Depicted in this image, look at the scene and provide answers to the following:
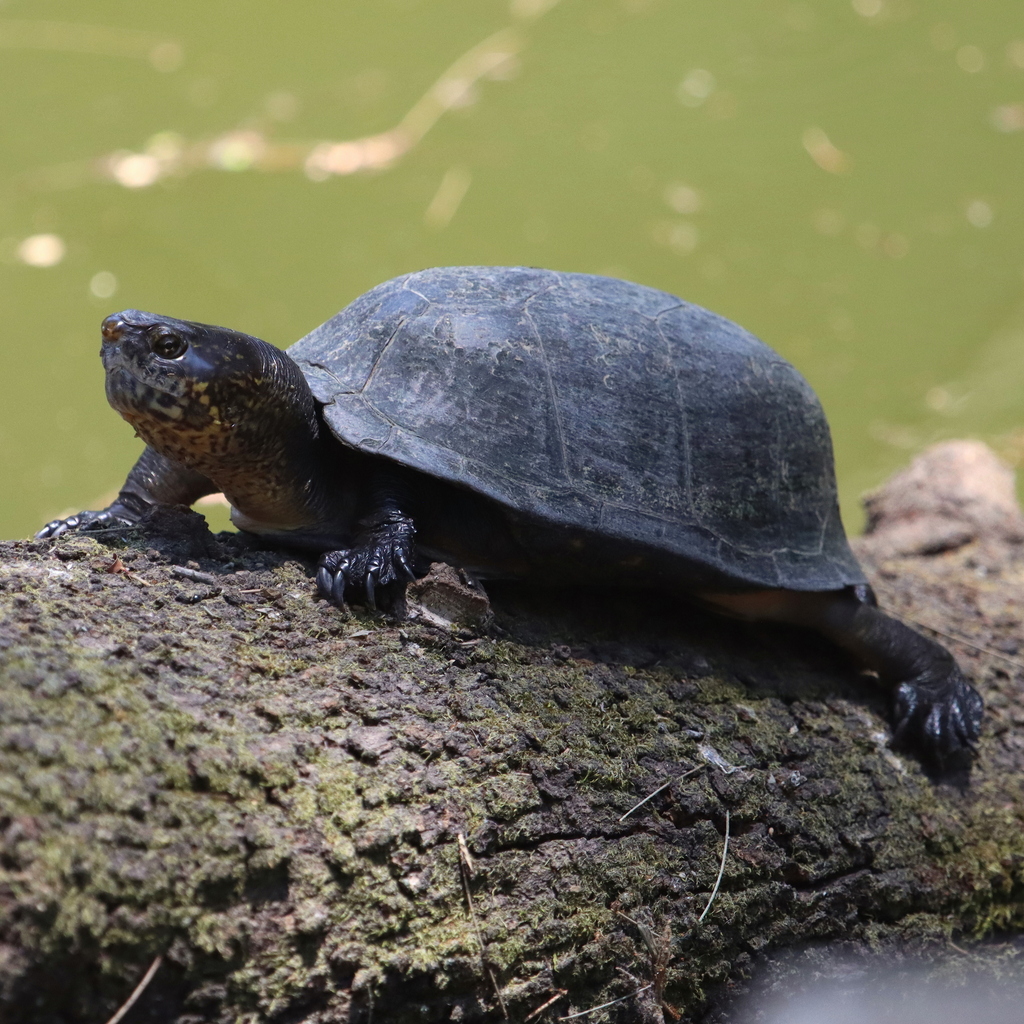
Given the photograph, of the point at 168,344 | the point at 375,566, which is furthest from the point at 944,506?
the point at 168,344

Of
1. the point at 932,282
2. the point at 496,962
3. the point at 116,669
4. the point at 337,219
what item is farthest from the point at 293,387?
the point at 932,282

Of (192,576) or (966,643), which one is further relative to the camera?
(966,643)

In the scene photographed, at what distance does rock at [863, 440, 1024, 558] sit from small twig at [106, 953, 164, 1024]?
3.83m

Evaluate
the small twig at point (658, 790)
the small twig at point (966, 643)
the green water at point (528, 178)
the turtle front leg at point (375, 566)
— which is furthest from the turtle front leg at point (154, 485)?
the green water at point (528, 178)

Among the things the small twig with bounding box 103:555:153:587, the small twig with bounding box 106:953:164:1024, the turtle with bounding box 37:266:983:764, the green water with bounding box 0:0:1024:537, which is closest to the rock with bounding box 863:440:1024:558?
the turtle with bounding box 37:266:983:764

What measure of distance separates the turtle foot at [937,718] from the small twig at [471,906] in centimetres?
169

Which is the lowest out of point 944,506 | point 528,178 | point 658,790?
point 944,506

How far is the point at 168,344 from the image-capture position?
7.08ft

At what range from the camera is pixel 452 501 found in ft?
8.39

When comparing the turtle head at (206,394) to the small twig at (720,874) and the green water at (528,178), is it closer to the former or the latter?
the small twig at (720,874)

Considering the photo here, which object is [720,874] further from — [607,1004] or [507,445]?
[507,445]

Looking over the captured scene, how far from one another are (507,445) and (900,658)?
158 cm

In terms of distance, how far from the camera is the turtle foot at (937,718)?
2807 mm

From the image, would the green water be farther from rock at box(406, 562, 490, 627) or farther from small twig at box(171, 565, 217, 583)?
rock at box(406, 562, 490, 627)
